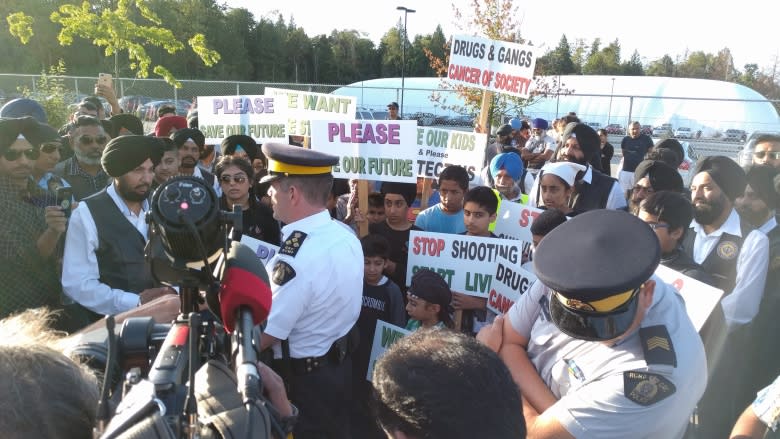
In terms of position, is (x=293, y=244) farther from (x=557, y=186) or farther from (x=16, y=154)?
(x=557, y=186)

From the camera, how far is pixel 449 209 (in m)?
4.97

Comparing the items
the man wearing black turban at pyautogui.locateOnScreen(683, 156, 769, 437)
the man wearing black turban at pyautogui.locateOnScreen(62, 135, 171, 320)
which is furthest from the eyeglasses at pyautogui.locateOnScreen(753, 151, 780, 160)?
the man wearing black turban at pyautogui.locateOnScreen(62, 135, 171, 320)

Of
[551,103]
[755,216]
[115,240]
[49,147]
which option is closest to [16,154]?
[49,147]

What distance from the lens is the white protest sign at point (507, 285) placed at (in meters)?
3.62

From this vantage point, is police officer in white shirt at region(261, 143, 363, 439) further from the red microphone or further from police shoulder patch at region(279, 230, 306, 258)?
the red microphone

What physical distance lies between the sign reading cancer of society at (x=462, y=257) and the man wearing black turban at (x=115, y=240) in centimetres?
189

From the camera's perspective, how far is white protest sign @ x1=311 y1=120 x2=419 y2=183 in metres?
5.31

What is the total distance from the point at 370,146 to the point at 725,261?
9.89 ft

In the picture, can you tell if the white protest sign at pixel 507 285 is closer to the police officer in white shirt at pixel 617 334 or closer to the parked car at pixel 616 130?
the police officer in white shirt at pixel 617 334

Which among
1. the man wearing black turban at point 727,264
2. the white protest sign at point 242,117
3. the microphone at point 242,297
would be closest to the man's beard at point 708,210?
the man wearing black turban at point 727,264

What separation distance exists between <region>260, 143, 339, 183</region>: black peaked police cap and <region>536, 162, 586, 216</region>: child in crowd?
7.95 feet

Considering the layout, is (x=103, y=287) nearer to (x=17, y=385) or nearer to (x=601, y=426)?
(x=17, y=385)

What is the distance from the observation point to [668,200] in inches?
→ 127

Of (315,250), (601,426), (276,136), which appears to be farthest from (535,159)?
(601,426)
